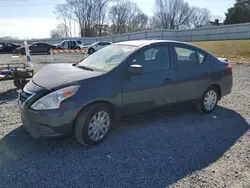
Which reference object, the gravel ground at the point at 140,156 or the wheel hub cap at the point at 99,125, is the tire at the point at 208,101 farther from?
the wheel hub cap at the point at 99,125

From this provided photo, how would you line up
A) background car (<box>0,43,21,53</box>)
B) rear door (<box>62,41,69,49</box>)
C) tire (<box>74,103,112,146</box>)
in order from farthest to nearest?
rear door (<box>62,41,69,49</box>) < background car (<box>0,43,21,53</box>) < tire (<box>74,103,112,146</box>)

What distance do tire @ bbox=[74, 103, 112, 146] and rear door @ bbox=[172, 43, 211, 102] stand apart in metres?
1.71

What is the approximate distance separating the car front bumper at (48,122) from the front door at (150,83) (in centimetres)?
102

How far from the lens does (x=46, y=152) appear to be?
11.2 feet

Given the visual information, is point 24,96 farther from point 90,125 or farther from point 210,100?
point 210,100

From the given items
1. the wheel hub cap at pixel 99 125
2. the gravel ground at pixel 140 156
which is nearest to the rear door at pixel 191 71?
the gravel ground at pixel 140 156

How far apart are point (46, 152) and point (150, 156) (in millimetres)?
1557

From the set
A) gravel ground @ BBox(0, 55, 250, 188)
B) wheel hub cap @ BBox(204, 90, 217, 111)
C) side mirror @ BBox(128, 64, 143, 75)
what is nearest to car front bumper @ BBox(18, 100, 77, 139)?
gravel ground @ BBox(0, 55, 250, 188)

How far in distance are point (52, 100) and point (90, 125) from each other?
0.69m

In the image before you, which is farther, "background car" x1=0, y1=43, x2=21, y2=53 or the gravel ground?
"background car" x1=0, y1=43, x2=21, y2=53

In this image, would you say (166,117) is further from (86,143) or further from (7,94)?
(7,94)

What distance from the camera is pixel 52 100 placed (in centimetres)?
325

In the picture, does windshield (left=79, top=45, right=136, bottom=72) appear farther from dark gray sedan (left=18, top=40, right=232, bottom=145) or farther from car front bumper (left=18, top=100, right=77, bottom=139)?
car front bumper (left=18, top=100, right=77, bottom=139)

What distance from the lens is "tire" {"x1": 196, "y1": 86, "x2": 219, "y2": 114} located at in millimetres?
5078
